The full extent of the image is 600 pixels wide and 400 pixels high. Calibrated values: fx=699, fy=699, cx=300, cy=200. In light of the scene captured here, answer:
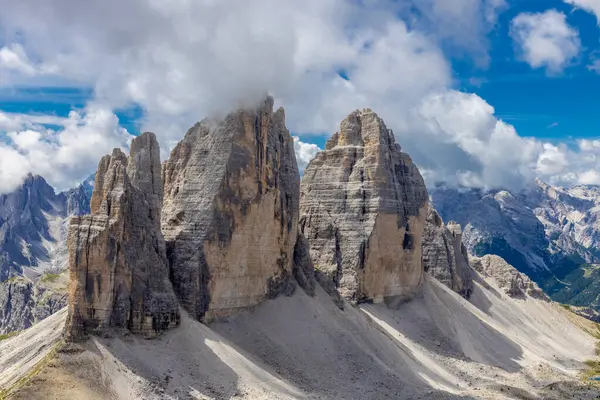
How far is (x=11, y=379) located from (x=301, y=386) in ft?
84.5

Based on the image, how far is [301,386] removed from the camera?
66562 millimetres

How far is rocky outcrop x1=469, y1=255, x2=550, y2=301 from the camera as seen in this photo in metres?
144

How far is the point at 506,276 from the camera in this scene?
146 meters

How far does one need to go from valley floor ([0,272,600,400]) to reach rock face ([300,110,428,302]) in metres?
4.70

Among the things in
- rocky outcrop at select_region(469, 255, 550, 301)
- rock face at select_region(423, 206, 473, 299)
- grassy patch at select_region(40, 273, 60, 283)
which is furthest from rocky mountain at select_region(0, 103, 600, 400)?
grassy patch at select_region(40, 273, 60, 283)

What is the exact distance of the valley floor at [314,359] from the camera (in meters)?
55.8

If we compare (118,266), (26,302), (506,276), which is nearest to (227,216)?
(118,266)

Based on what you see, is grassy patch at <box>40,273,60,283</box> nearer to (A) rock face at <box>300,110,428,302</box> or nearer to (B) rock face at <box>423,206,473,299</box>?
(A) rock face at <box>300,110,428,302</box>

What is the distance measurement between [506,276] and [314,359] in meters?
85.3

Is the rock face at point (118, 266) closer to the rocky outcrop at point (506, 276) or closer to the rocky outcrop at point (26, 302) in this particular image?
the rocky outcrop at point (26, 302)

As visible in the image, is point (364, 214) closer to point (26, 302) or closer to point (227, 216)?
point (227, 216)

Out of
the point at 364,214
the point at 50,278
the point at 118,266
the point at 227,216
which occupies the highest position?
the point at 364,214

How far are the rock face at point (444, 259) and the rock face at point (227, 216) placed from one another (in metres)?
46.7

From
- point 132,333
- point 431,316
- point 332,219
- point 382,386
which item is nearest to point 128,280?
point 132,333
